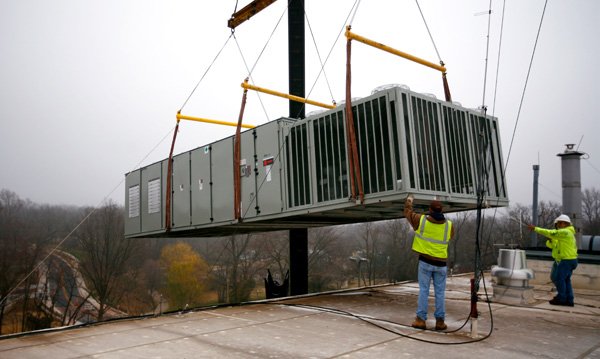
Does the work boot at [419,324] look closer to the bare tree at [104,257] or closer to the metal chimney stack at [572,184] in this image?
the metal chimney stack at [572,184]

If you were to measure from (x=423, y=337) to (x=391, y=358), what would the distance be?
3.65ft

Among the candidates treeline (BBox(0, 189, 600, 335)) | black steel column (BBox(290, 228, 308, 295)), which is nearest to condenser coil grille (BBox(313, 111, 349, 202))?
black steel column (BBox(290, 228, 308, 295))

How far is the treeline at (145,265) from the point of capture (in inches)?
1593

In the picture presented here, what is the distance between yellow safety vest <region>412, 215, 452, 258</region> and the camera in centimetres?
565

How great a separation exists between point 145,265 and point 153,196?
1617 inches

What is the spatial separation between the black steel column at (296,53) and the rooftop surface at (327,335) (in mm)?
5912

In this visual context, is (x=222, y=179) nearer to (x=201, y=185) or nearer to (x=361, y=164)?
(x=201, y=185)

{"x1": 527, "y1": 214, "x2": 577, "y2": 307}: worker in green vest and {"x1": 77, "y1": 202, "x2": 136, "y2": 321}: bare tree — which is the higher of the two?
{"x1": 527, "y1": 214, "x2": 577, "y2": 307}: worker in green vest

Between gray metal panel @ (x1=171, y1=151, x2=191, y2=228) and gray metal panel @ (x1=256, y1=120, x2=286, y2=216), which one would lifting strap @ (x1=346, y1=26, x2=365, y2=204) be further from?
gray metal panel @ (x1=171, y1=151, x2=191, y2=228)

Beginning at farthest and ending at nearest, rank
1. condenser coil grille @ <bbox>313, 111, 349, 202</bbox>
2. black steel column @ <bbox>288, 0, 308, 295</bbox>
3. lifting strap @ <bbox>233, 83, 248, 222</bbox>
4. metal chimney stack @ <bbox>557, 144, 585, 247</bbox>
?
metal chimney stack @ <bbox>557, 144, 585, 247</bbox> < black steel column @ <bbox>288, 0, 308, 295</bbox> < lifting strap @ <bbox>233, 83, 248, 222</bbox> < condenser coil grille @ <bbox>313, 111, 349, 202</bbox>

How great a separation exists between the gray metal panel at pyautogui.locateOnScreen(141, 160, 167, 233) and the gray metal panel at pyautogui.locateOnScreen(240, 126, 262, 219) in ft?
10.3

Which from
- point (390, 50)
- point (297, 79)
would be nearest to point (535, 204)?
point (297, 79)

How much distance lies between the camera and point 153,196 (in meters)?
11.4

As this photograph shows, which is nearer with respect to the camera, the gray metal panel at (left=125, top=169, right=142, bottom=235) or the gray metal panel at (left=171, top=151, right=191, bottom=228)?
the gray metal panel at (left=171, top=151, right=191, bottom=228)
